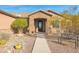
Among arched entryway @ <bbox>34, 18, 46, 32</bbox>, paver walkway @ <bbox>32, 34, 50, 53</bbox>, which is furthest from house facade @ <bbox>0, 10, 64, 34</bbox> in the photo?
paver walkway @ <bbox>32, 34, 50, 53</bbox>

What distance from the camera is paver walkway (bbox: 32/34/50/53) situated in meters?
8.46

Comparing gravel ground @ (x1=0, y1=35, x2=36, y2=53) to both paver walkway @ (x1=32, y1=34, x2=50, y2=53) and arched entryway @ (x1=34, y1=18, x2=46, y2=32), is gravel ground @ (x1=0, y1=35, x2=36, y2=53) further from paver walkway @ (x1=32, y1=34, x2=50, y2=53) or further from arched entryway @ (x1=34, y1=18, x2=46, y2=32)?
arched entryway @ (x1=34, y1=18, x2=46, y2=32)

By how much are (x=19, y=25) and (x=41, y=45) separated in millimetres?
499

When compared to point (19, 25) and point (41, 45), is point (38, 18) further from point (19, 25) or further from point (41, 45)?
point (41, 45)

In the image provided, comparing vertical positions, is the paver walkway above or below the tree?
below

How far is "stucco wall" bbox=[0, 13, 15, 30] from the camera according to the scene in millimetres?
8492

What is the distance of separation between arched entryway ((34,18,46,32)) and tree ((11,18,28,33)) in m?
0.18

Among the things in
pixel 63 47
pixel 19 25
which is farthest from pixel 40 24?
pixel 63 47

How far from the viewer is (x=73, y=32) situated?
8516 mm

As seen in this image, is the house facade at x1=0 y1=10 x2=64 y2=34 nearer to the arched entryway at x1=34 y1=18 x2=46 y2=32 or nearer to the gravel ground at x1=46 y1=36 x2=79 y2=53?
the arched entryway at x1=34 y1=18 x2=46 y2=32

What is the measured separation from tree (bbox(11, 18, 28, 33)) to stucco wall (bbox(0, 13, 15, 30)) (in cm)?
7

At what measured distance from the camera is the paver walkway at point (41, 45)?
27.8 feet

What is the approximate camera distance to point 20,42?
28.0ft

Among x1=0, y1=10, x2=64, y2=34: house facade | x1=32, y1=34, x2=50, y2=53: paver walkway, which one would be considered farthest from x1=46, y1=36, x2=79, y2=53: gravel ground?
x1=0, y1=10, x2=64, y2=34: house facade
